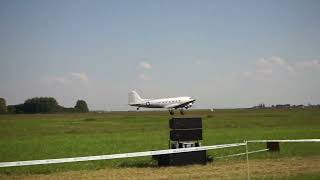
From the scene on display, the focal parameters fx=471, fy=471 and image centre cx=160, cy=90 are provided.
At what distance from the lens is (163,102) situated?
4158 inches

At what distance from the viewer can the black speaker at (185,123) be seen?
16.6 meters

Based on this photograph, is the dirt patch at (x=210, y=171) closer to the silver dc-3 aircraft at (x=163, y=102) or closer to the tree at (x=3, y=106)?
the silver dc-3 aircraft at (x=163, y=102)

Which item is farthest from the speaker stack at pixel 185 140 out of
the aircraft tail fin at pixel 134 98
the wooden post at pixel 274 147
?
the aircraft tail fin at pixel 134 98

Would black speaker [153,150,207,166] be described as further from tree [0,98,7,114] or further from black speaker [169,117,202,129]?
tree [0,98,7,114]

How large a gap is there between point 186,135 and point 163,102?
88.9 metres

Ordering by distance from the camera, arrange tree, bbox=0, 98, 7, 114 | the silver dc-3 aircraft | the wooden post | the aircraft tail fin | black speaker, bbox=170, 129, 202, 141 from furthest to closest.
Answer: tree, bbox=0, 98, 7, 114, the aircraft tail fin, the silver dc-3 aircraft, the wooden post, black speaker, bbox=170, 129, 202, 141

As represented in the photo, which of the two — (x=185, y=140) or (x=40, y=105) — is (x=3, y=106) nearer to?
(x=40, y=105)

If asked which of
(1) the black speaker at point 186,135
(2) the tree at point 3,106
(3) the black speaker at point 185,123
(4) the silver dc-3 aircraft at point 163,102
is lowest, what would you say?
(1) the black speaker at point 186,135

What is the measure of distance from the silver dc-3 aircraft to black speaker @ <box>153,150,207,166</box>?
81691 mm

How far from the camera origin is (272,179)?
40.2 feet

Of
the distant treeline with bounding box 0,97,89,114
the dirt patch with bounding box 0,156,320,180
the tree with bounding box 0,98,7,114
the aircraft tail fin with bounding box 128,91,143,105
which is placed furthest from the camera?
the distant treeline with bounding box 0,97,89,114

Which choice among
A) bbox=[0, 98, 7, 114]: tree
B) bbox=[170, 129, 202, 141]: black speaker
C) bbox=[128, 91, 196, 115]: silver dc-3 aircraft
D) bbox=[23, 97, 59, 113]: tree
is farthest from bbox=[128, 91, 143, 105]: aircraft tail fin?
bbox=[170, 129, 202, 141]: black speaker

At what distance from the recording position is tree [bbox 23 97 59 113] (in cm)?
18688

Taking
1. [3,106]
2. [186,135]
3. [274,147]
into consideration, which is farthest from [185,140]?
[3,106]
